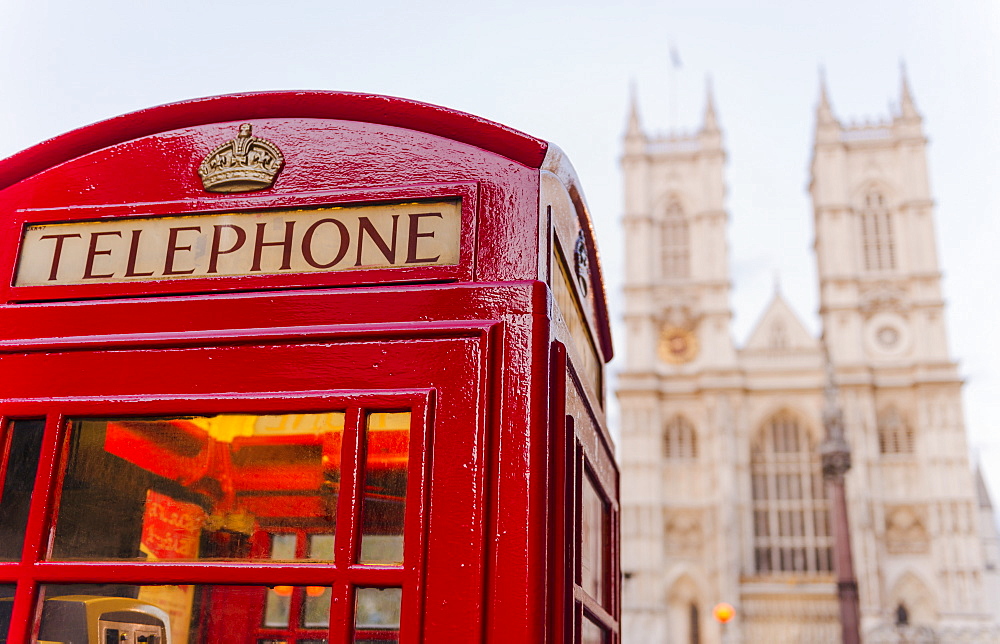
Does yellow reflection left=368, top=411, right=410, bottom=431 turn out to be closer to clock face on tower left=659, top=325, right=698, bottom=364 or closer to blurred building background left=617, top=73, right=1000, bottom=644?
blurred building background left=617, top=73, right=1000, bottom=644

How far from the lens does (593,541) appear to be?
1387mm

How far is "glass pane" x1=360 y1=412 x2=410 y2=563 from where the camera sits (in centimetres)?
89

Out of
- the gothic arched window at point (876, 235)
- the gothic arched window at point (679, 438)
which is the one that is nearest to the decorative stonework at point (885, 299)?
the gothic arched window at point (876, 235)

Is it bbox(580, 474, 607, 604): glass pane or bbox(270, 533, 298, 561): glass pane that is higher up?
bbox(580, 474, 607, 604): glass pane

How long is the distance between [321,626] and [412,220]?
437mm

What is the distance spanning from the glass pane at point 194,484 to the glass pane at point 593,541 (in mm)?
387

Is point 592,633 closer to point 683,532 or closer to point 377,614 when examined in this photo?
point 377,614

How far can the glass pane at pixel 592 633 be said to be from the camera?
3.86 ft

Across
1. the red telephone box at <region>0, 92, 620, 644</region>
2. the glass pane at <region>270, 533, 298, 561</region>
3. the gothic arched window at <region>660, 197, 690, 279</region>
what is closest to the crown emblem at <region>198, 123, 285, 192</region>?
the red telephone box at <region>0, 92, 620, 644</region>

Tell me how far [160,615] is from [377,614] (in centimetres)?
22

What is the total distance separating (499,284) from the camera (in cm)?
98

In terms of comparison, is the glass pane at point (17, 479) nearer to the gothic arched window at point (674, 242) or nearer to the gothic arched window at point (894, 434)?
the gothic arched window at point (894, 434)

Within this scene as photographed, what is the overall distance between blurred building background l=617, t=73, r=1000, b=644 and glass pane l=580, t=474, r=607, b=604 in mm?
21348

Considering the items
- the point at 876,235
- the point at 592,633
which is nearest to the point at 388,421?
the point at 592,633
